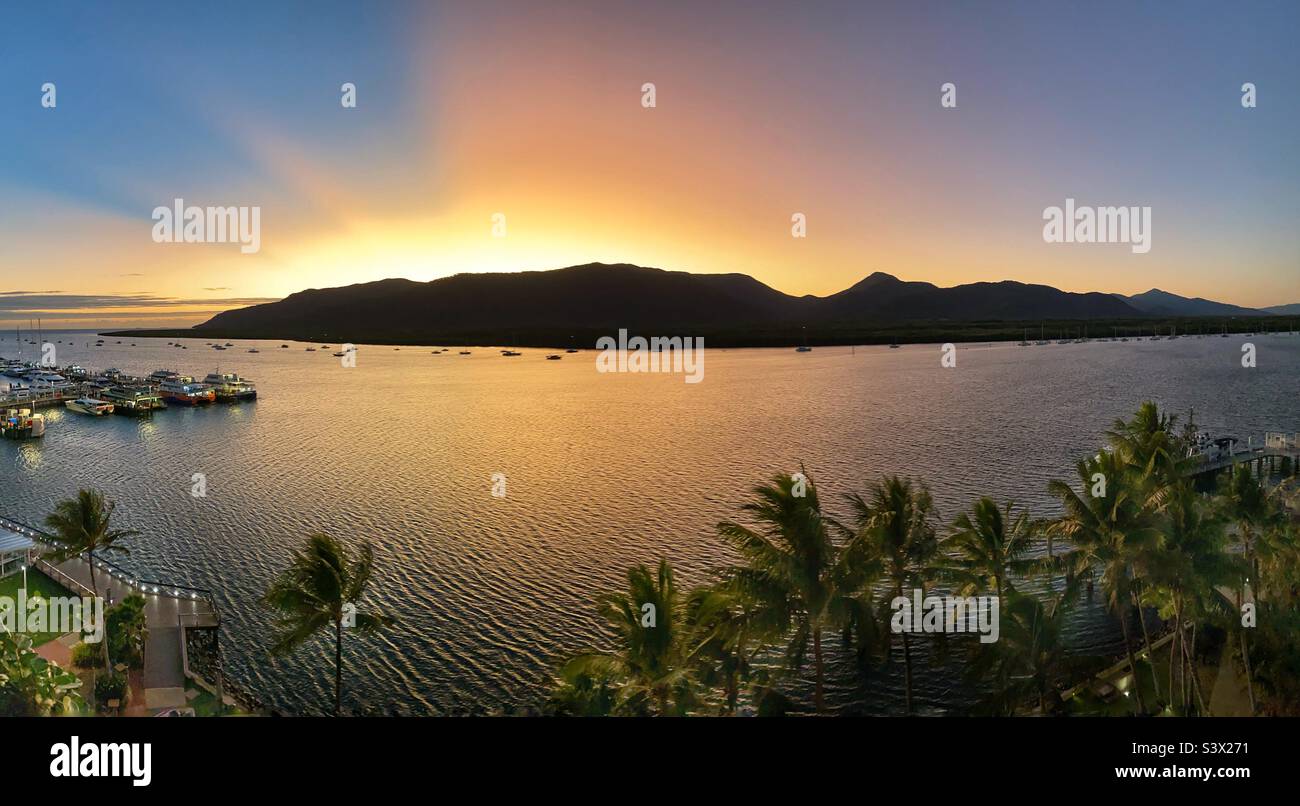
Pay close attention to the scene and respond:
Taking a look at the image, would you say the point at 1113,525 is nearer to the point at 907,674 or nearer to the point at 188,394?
the point at 907,674

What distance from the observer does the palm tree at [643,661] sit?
1366 cm

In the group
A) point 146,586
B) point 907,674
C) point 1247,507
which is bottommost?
point 907,674

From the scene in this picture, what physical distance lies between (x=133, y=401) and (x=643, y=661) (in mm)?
99661

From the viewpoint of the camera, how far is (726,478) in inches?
1896

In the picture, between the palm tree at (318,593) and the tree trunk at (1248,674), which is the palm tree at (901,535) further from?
the palm tree at (318,593)

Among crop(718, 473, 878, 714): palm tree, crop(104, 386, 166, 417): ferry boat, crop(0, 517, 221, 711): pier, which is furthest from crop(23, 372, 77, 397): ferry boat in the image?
crop(718, 473, 878, 714): palm tree

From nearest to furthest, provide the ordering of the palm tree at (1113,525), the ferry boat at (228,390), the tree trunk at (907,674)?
the palm tree at (1113,525) → the tree trunk at (907,674) → the ferry boat at (228,390)

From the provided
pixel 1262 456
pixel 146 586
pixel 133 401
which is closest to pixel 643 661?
pixel 146 586

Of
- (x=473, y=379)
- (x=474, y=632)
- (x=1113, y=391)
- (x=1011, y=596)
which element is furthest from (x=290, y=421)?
(x=1113, y=391)

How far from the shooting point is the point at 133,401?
287 feet

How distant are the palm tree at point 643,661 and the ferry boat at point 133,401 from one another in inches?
3756

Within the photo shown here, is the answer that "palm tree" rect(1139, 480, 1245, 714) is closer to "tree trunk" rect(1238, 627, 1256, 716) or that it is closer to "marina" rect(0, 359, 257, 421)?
"tree trunk" rect(1238, 627, 1256, 716)

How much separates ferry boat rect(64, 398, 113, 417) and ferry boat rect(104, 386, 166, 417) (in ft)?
3.82

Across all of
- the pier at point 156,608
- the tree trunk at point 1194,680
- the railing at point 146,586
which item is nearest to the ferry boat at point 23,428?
the pier at point 156,608
